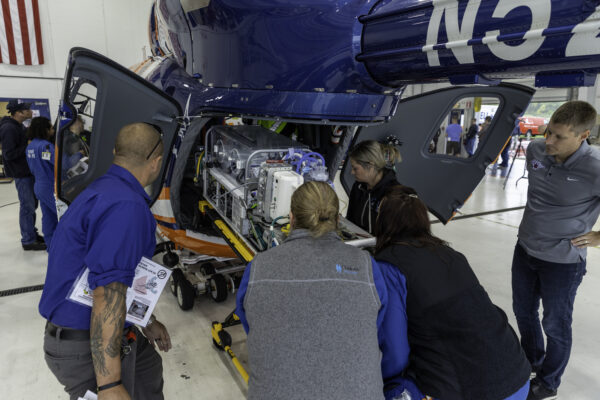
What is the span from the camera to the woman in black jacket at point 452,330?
5.04ft

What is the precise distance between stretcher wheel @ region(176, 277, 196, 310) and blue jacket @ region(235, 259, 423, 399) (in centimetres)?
232

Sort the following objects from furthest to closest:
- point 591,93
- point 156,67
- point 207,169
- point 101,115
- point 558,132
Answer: point 591,93
point 156,67
point 207,169
point 101,115
point 558,132

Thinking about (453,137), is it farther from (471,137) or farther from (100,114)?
(100,114)

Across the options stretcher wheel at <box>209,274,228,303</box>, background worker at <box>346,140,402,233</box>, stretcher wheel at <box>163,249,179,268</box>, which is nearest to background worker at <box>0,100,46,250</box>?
stretcher wheel at <box>163,249,179,268</box>

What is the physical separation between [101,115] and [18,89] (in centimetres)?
1124

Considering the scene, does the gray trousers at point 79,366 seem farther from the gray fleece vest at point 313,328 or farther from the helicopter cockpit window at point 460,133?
the helicopter cockpit window at point 460,133

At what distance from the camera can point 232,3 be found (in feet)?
7.84

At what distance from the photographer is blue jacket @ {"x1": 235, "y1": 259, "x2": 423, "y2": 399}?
151 cm

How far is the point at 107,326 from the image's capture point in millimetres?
1437

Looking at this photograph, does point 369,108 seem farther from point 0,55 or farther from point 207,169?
point 0,55

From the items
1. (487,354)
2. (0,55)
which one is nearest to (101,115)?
(487,354)

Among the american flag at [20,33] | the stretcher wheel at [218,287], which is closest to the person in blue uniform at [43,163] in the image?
the stretcher wheel at [218,287]

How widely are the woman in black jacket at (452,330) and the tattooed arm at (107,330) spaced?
106 cm

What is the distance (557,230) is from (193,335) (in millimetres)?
2941
